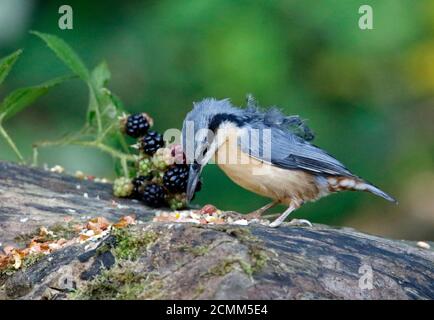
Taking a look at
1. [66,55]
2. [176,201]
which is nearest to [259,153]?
[176,201]

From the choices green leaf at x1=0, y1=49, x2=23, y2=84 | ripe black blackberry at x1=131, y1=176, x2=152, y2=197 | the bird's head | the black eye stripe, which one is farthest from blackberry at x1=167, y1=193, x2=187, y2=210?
green leaf at x1=0, y1=49, x2=23, y2=84

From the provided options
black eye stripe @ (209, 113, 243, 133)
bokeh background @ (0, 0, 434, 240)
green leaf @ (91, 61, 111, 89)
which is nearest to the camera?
black eye stripe @ (209, 113, 243, 133)

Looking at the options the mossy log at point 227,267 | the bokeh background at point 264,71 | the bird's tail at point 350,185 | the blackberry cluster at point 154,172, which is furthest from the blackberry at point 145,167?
the mossy log at point 227,267

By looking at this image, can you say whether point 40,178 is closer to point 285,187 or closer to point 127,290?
point 285,187

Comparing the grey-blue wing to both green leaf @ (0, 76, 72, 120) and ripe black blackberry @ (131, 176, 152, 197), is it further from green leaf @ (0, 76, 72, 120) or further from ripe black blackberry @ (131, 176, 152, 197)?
green leaf @ (0, 76, 72, 120)

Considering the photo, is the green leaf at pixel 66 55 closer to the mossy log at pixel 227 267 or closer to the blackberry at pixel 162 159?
the blackberry at pixel 162 159
